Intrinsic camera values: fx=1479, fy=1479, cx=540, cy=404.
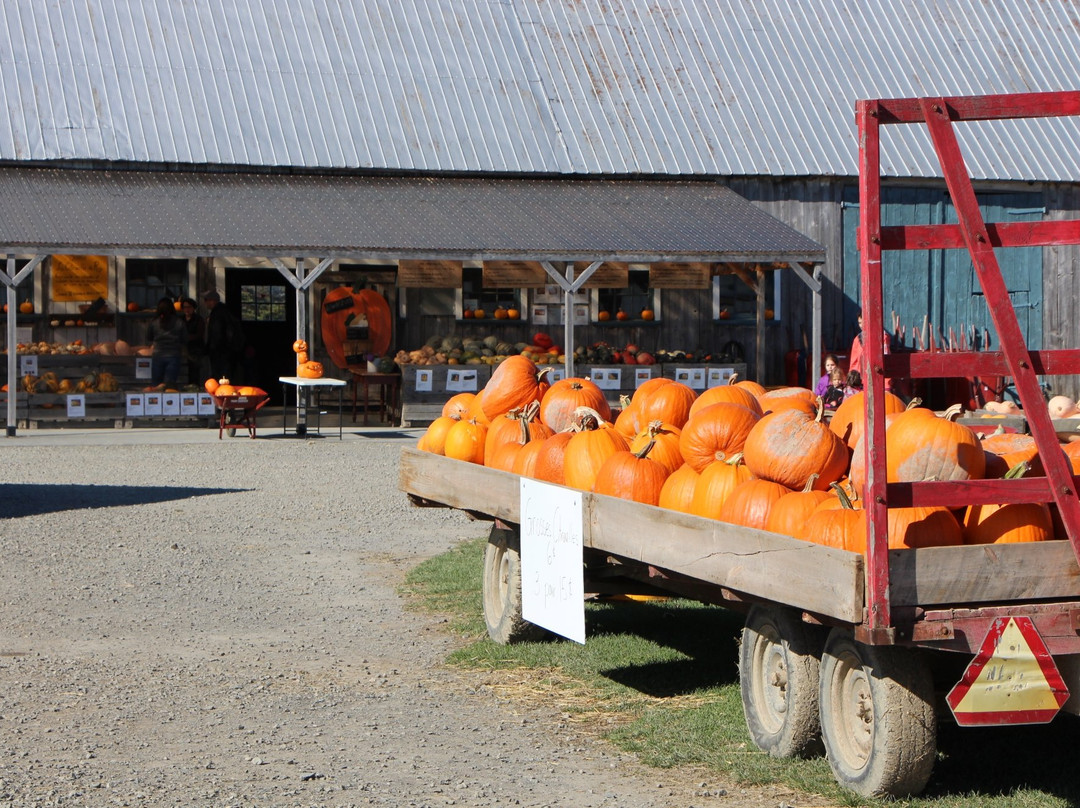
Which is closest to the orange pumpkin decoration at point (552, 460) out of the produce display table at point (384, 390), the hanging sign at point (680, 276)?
the produce display table at point (384, 390)

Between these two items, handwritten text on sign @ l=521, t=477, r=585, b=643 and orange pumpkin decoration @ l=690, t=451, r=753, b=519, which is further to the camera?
handwritten text on sign @ l=521, t=477, r=585, b=643

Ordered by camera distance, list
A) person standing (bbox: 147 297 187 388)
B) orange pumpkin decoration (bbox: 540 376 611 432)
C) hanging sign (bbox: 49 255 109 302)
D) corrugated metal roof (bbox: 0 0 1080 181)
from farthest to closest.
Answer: corrugated metal roof (bbox: 0 0 1080 181) < hanging sign (bbox: 49 255 109 302) < person standing (bbox: 147 297 187 388) < orange pumpkin decoration (bbox: 540 376 611 432)

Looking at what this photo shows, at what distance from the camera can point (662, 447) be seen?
6172 millimetres

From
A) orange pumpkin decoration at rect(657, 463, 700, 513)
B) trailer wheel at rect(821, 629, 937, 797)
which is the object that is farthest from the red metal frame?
orange pumpkin decoration at rect(657, 463, 700, 513)

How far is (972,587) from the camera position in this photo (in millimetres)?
4238

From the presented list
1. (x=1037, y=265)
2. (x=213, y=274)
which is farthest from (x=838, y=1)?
(x=213, y=274)

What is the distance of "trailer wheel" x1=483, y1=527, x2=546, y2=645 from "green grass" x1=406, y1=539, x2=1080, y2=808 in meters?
0.07

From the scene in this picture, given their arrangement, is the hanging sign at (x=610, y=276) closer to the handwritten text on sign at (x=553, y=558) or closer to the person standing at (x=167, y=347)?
the person standing at (x=167, y=347)

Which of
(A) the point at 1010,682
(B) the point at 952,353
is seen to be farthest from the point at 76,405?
(A) the point at 1010,682

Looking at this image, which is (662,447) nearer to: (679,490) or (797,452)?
(679,490)

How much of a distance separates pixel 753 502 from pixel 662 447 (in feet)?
3.52

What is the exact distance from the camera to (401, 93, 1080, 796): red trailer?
418 centimetres

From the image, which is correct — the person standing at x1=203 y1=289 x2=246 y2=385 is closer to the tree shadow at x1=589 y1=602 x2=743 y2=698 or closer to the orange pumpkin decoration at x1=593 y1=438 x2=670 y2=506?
the tree shadow at x1=589 y1=602 x2=743 y2=698

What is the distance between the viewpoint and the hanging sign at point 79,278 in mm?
21859
